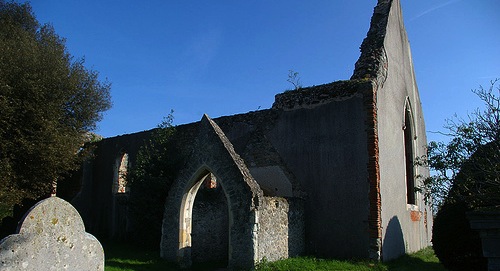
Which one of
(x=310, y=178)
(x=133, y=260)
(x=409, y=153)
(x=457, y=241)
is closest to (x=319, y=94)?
(x=310, y=178)

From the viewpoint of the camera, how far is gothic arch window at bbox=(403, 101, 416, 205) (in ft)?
50.8

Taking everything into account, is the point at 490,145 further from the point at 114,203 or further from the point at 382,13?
the point at 114,203

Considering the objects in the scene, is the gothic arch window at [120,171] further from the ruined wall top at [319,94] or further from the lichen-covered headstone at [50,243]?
the lichen-covered headstone at [50,243]

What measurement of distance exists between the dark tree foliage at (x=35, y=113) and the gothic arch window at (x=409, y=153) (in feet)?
43.0

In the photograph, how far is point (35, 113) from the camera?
14828 mm

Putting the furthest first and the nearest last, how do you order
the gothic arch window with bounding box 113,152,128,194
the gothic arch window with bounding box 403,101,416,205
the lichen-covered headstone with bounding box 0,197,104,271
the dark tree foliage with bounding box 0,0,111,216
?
the gothic arch window with bounding box 113,152,128,194
the gothic arch window with bounding box 403,101,416,205
the dark tree foliage with bounding box 0,0,111,216
the lichen-covered headstone with bounding box 0,197,104,271

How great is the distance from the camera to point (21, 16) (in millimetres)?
19281

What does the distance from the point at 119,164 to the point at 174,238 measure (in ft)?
28.5

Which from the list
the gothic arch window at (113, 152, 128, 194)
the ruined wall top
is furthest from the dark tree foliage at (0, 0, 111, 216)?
the ruined wall top

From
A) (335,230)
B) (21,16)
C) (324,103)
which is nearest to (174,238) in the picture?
(335,230)

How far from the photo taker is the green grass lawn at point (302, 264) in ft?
33.1

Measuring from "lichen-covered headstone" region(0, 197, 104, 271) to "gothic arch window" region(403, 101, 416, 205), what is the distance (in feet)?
43.5

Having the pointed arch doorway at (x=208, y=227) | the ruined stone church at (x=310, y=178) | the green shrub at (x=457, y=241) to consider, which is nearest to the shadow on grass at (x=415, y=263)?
the ruined stone church at (x=310, y=178)

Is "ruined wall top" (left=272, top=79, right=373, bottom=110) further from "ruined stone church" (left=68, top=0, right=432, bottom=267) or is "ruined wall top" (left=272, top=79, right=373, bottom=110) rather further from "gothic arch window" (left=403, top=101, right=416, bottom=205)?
"gothic arch window" (left=403, top=101, right=416, bottom=205)
